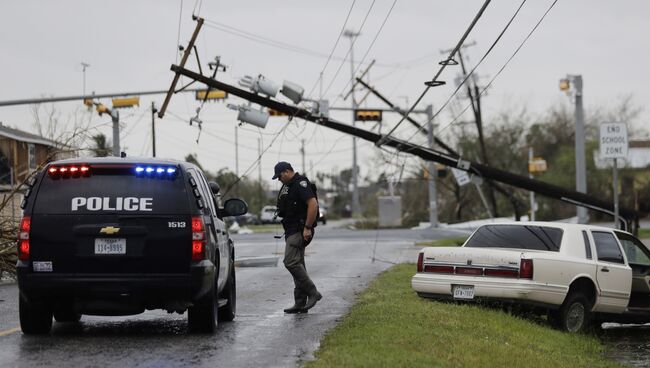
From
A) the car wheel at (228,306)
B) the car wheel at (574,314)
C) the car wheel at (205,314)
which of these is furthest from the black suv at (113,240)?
the car wheel at (574,314)

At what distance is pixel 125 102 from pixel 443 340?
26.5 metres

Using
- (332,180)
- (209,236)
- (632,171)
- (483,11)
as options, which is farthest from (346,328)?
(332,180)

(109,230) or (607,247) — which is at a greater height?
(109,230)

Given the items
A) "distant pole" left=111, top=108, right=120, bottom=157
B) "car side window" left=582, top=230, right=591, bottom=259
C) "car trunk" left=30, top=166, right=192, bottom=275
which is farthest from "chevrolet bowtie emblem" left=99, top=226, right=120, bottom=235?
"distant pole" left=111, top=108, right=120, bottom=157

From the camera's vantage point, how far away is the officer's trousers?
12.4 meters

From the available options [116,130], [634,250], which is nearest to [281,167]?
[634,250]

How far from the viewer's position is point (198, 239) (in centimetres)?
982

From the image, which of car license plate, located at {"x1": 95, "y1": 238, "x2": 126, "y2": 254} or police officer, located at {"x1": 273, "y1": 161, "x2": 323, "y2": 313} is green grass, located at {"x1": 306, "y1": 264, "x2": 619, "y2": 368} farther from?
car license plate, located at {"x1": 95, "y1": 238, "x2": 126, "y2": 254}

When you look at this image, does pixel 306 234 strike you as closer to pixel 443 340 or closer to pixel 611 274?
pixel 443 340

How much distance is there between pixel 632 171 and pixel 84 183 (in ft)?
166

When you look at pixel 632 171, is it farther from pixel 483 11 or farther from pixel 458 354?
pixel 458 354

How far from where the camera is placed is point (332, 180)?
514 feet

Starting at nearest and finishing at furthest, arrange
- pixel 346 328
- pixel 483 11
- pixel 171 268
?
pixel 171 268 < pixel 346 328 < pixel 483 11

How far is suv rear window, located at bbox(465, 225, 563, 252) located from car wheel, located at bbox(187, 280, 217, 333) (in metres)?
4.24
